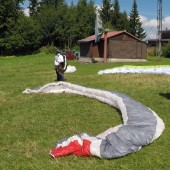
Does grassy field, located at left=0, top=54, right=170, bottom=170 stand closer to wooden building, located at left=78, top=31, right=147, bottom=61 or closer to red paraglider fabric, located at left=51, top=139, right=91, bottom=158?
red paraglider fabric, located at left=51, top=139, right=91, bottom=158

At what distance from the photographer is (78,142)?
725cm

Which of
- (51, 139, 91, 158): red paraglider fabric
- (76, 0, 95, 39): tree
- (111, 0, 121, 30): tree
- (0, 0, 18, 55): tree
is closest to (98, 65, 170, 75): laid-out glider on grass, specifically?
(51, 139, 91, 158): red paraglider fabric

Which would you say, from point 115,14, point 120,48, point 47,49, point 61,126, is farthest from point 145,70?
→ point 115,14

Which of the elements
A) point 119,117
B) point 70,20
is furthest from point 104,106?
point 70,20

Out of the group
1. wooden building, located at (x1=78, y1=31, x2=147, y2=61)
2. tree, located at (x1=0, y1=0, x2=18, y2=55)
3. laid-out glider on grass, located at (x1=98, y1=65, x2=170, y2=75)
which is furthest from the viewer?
tree, located at (x1=0, y1=0, x2=18, y2=55)

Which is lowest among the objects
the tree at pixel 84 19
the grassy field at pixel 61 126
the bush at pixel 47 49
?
the grassy field at pixel 61 126

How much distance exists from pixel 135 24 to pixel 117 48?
57.9m

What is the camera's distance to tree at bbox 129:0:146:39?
101062 mm

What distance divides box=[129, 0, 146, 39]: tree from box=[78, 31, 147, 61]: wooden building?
180ft

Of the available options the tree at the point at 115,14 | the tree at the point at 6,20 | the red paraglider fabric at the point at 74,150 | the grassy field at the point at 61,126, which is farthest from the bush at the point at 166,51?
the red paraglider fabric at the point at 74,150

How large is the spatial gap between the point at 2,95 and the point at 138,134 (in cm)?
952

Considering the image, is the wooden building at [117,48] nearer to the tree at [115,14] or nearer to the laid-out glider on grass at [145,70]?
the laid-out glider on grass at [145,70]

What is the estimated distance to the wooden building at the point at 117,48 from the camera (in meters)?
44.5

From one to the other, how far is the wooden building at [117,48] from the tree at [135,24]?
54.9 m
